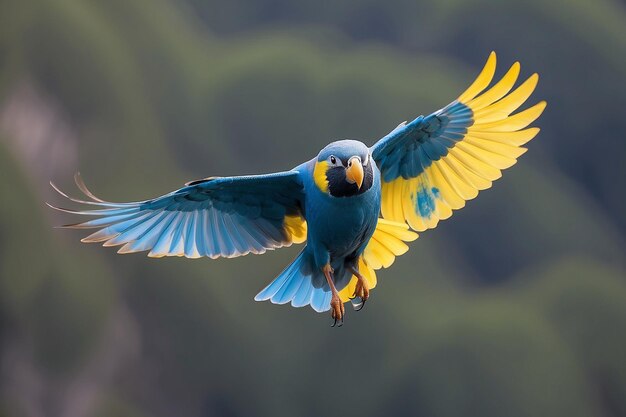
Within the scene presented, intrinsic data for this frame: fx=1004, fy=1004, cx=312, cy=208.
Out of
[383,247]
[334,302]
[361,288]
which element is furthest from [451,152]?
[334,302]

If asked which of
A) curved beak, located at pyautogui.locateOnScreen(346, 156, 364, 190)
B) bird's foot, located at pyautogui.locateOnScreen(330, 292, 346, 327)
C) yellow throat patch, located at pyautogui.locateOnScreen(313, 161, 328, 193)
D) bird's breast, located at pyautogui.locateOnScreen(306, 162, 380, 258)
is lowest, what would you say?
bird's foot, located at pyautogui.locateOnScreen(330, 292, 346, 327)

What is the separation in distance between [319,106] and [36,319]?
1.47 m

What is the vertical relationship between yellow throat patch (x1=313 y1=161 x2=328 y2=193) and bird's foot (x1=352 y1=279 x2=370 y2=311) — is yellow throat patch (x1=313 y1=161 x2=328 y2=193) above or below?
above

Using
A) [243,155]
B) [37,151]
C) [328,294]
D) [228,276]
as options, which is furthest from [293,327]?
[328,294]

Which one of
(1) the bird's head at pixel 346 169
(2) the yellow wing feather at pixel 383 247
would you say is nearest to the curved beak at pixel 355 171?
(1) the bird's head at pixel 346 169

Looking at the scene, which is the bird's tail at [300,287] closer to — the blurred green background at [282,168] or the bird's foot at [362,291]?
the bird's foot at [362,291]

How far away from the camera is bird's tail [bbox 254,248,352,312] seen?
8.10 feet

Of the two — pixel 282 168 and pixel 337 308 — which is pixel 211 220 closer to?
pixel 337 308

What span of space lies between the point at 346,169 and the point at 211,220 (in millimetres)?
598

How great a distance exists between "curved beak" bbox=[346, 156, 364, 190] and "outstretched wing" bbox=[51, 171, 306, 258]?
355mm

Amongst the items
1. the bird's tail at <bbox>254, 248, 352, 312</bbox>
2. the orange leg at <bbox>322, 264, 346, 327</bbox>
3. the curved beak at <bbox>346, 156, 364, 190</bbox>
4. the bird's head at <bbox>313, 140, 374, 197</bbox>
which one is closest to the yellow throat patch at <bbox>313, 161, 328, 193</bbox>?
the bird's head at <bbox>313, 140, 374, 197</bbox>

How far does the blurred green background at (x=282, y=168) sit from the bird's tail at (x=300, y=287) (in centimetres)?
158

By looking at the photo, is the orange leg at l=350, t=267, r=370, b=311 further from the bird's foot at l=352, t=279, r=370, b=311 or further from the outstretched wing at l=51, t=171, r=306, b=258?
the outstretched wing at l=51, t=171, r=306, b=258

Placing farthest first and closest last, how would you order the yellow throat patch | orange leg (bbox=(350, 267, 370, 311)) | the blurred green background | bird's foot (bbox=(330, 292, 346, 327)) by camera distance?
1. the blurred green background
2. orange leg (bbox=(350, 267, 370, 311))
3. bird's foot (bbox=(330, 292, 346, 327))
4. the yellow throat patch
